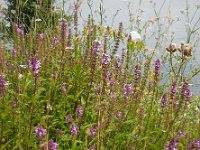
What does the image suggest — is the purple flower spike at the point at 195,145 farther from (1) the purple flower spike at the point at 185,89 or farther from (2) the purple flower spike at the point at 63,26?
(2) the purple flower spike at the point at 63,26

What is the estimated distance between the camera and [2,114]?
10.2ft

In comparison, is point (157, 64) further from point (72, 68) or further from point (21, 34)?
point (21, 34)

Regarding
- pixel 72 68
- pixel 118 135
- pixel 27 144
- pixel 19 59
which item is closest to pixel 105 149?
pixel 118 135

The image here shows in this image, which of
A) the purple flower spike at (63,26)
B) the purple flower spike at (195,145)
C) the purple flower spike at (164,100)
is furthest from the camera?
the purple flower spike at (63,26)

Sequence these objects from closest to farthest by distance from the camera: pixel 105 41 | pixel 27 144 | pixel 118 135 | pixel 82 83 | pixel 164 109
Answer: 1. pixel 27 144
2. pixel 118 135
3. pixel 164 109
4. pixel 82 83
5. pixel 105 41

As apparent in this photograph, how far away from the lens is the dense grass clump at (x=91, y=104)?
2.98 meters

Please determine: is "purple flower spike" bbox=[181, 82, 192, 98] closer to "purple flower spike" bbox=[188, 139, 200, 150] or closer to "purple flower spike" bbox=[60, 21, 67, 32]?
"purple flower spike" bbox=[188, 139, 200, 150]

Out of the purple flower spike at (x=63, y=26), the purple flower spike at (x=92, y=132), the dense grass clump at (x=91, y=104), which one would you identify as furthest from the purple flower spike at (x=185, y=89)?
the purple flower spike at (x=63, y=26)

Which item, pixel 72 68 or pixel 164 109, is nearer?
pixel 164 109

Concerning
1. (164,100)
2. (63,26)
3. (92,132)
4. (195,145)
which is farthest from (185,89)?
(63,26)

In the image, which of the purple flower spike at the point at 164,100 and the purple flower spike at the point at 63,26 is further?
the purple flower spike at the point at 63,26

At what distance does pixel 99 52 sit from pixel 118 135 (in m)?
0.73

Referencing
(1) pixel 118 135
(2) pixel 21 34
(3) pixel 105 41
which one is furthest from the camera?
(2) pixel 21 34

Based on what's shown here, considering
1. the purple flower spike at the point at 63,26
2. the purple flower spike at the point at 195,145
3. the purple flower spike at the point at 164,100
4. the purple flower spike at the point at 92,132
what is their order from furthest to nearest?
the purple flower spike at the point at 63,26 → the purple flower spike at the point at 164,100 → the purple flower spike at the point at 92,132 → the purple flower spike at the point at 195,145
